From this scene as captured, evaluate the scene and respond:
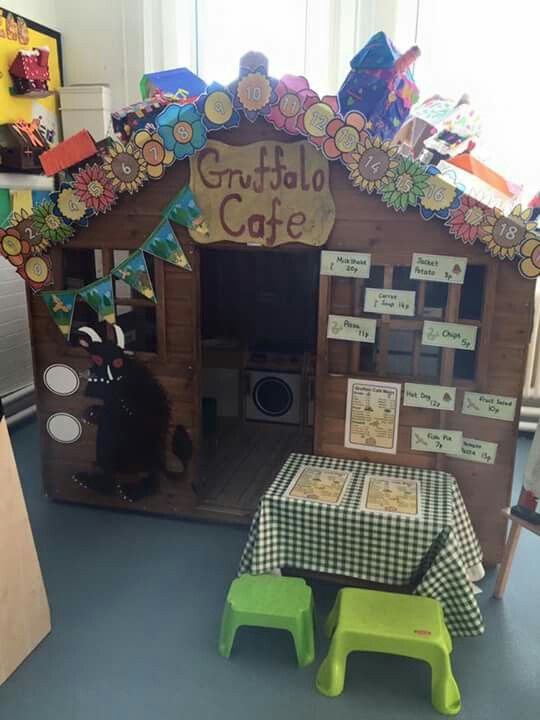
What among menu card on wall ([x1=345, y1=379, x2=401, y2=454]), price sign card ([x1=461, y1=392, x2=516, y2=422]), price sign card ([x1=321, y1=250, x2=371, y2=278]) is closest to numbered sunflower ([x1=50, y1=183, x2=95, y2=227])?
price sign card ([x1=321, y1=250, x2=371, y2=278])

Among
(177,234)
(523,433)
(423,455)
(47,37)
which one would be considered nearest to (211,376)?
(177,234)

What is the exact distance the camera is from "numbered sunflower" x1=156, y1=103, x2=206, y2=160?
270 cm

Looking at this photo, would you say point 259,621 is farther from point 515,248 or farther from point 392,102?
point 392,102

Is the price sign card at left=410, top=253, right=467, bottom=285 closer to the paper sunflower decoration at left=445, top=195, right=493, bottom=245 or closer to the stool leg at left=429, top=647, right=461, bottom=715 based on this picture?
the paper sunflower decoration at left=445, top=195, right=493, bottom=245

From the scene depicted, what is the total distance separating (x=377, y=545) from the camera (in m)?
2.44

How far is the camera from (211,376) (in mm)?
4492

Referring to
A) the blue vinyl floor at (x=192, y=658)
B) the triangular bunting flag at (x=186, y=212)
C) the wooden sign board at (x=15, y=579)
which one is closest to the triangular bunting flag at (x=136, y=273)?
the triangular bunting flag at (x=186, y=212)

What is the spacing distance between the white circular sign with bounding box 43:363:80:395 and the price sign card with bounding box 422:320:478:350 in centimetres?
176

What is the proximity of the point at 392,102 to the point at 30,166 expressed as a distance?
2.50 m

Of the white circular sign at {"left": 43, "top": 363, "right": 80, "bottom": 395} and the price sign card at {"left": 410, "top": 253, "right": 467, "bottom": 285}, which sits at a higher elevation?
the price sign card at {"left": 410, "top": 253, "right": 467, "bottom": 285}

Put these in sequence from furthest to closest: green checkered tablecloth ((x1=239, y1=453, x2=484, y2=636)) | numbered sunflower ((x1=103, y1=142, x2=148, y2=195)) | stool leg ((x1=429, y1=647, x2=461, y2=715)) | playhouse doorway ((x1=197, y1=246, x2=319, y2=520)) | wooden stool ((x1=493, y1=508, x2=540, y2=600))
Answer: playhouse doorway ((x1=197, y1=246, x2=319, y2=520)), numbered sunflower ((x1=103, y1=142, x2=148, y2=195)), wooden stool ((x1=493, y1=508, x2=540, y2=600)), green checkered tablecloth ((x1=239, y1=453, x2=484, y2=636)), stool leg ((x1=429, y1=647, x2=461, y2=715))

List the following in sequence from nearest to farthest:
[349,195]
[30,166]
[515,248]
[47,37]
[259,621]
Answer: [259,621] < [515,248] < [349,195] < [30,166] < [47,37]

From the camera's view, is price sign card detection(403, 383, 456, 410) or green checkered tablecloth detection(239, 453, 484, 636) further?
price sign card detection(403, 383, 456, 410)

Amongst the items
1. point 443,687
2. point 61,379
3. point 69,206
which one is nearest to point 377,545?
point 443,687
